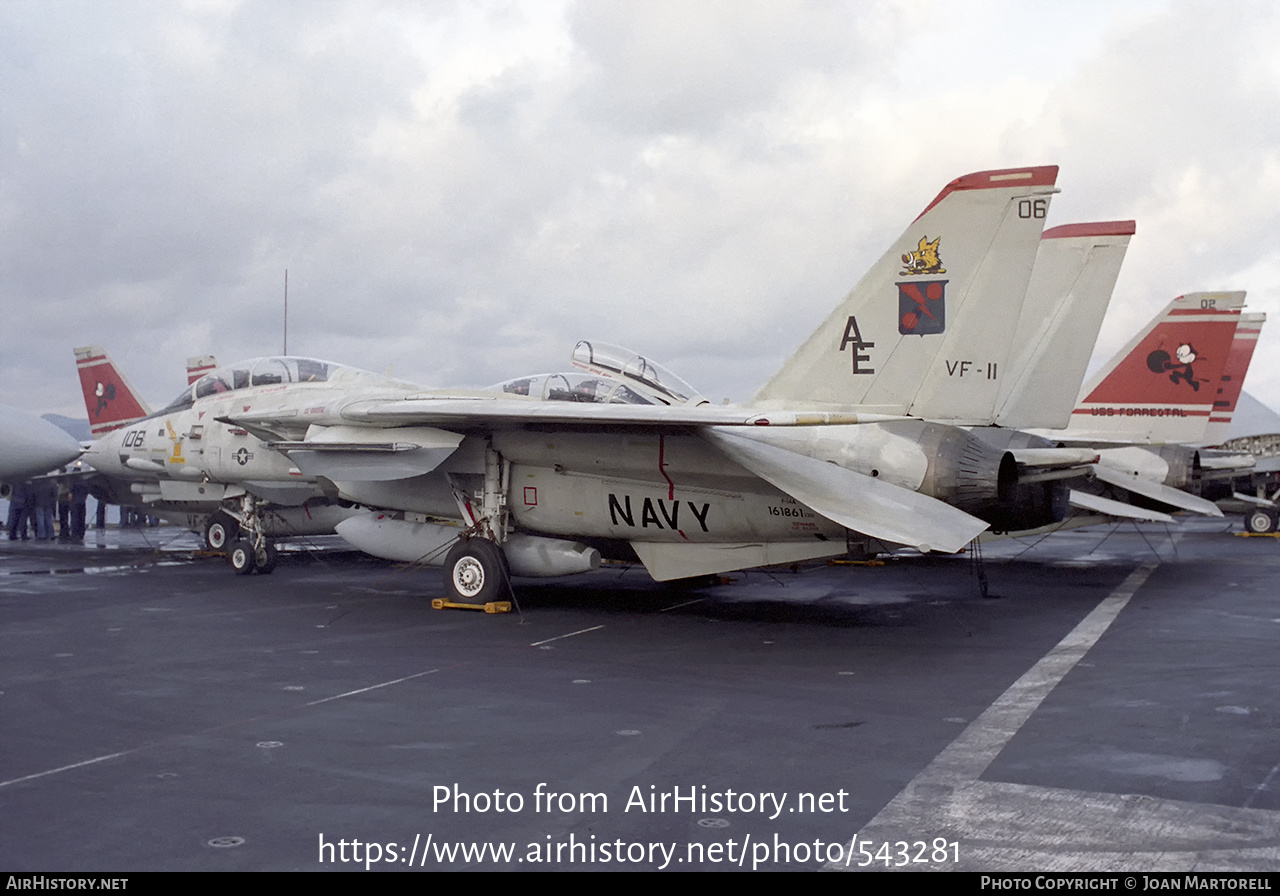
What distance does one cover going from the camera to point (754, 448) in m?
9.97

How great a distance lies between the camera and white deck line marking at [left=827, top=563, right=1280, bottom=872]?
387 centimetres

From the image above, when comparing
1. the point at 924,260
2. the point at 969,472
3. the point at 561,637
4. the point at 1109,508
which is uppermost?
the point at 924,260

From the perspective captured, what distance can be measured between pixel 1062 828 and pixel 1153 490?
14228 millimetres

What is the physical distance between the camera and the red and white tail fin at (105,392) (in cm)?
Result: 2422

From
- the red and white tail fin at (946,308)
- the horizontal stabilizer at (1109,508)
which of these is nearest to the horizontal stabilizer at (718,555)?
the red and white tail fin at (946,308)

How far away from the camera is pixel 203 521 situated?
2047 centimetres

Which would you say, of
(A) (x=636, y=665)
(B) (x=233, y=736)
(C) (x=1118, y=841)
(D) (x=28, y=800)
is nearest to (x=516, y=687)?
(A) (x=636, y=665)

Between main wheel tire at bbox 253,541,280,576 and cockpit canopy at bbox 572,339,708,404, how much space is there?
5959 millimetres

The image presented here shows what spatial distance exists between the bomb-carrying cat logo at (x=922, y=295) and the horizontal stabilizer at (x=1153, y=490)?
7.83 metres

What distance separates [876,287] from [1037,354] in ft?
15.6

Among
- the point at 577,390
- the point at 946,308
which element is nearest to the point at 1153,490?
the point at 946,308

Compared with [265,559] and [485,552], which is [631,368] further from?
[265,559]

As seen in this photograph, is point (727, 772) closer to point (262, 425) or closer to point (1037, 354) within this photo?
point (262, 425)

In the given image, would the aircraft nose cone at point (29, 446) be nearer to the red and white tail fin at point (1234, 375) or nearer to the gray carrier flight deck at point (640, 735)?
the gray carrier flight deck at point (640, 735)
